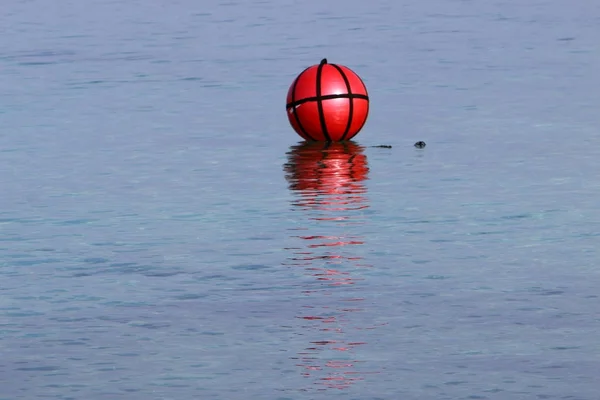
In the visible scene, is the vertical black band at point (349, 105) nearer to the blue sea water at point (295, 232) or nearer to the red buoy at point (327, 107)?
the red buoy at point (327, 107)

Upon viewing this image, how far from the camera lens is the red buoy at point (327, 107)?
897 inches

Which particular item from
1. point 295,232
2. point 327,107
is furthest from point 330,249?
point 327,107

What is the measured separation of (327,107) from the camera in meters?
22.8

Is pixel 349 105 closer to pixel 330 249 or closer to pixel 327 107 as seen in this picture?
pixel 327 107

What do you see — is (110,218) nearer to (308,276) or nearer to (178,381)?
(308,276)

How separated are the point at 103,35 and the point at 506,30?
9.83 m

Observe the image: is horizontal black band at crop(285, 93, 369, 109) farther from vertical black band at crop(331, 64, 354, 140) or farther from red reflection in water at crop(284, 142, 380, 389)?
red reflection in water at crop(284, 142, 380, 389)

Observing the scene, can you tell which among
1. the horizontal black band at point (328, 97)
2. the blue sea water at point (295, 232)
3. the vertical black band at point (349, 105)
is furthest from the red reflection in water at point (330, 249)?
the horizontal black band at point (328, 97)

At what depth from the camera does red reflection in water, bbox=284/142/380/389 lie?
11.8m

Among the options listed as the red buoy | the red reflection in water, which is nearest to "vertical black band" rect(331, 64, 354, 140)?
the red buoy

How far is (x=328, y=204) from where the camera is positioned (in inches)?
709

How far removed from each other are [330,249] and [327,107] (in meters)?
7.46

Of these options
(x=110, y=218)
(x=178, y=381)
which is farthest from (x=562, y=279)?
(x=110, y=218)

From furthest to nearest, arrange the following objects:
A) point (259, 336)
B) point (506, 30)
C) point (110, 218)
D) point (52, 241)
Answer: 1. point (506, 30)
2. point (110, 218)
3. point (52, 241)
4. point (259, 336)
